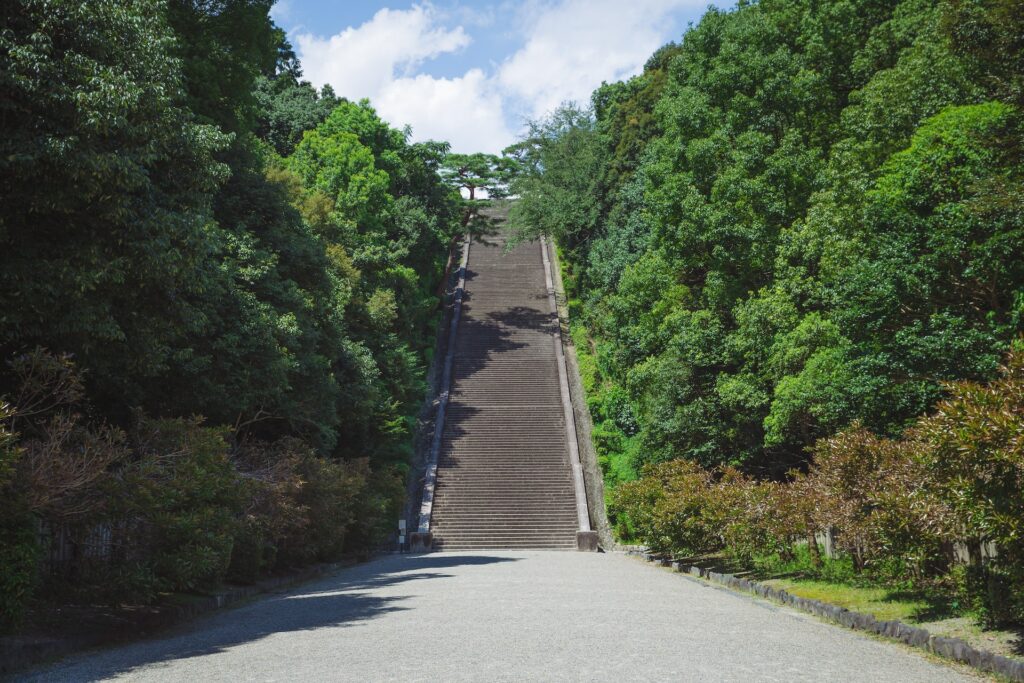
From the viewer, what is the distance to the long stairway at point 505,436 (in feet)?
85.8

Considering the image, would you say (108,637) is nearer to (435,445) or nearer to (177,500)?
(177,500)

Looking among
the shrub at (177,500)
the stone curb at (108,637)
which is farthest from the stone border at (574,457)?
the shrub at (177,500)

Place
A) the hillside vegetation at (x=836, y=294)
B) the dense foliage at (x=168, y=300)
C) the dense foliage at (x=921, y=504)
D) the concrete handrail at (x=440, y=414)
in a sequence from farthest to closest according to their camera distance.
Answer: the concrete handrail at (x=440, y=414)
the hillside vegetation at (x=836, y=294)
the dense foliage at (x=168, y=300)
the dense foliage at (x=921, y=504)

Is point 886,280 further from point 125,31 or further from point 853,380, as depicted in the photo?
point 125,31

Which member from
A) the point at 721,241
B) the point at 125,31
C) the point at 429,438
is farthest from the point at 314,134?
the point at 125,31

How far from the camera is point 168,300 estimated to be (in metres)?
10.8

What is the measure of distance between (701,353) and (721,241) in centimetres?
274

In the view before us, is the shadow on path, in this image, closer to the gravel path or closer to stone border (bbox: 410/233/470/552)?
the gravel path

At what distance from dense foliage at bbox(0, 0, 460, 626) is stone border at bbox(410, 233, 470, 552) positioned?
199 centimetres

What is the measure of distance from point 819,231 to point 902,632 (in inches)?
467

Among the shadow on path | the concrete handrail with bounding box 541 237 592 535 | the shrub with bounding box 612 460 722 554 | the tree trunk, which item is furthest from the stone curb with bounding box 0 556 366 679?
the concrete handrail with bounding box 541 237 592 535

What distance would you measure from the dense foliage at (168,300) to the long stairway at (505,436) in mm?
3385

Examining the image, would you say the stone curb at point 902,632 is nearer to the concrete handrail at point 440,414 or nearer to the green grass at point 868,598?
the green grass at point 868,598

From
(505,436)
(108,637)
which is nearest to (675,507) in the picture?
(108,637)
